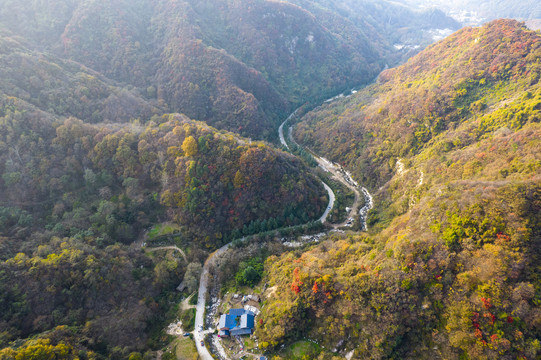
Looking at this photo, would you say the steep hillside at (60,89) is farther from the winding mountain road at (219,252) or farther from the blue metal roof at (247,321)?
the blue metal roof at (247,321)

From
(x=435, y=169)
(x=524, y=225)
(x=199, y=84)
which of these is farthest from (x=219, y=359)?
(x=199, y=84)

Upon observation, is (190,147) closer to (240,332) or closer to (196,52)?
(240,332)

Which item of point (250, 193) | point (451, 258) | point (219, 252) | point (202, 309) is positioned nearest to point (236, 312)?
point (202, 309)

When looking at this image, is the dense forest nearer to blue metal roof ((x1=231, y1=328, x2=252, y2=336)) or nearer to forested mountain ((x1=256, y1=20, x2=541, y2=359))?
forested mountain ((x1=256, y1=20, x2=541, y2=359))

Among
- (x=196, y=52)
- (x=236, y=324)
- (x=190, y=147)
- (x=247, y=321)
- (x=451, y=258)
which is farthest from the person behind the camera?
(x=196, y=52)

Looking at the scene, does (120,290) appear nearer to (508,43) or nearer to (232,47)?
(508,43)

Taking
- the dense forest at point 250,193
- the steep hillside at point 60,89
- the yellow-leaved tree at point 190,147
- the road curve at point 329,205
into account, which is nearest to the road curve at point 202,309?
the dense forest at point 250,193

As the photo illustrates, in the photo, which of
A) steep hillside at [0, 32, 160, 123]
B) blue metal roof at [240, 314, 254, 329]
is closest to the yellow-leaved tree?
steep hillside at [0, 32, 160, 123]
